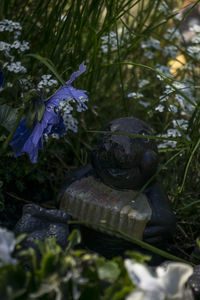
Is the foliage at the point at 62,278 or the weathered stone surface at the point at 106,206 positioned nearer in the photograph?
the foliage at the point at 62,278

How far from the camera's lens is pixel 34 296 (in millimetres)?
770

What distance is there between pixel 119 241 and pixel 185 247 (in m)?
0.34

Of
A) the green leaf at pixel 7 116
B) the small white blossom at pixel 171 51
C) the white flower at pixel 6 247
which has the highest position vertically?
the small white blossom at pixel 171 51

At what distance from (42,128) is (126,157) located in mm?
319

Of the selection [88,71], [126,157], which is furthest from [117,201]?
[88,71]

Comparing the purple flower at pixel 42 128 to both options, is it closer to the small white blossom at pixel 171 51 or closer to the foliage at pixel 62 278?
the foliage at pixel 62 278

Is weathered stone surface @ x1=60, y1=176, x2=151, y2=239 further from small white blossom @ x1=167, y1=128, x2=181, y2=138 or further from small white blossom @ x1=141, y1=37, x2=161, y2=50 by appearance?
small white blossom @ x1=141, y1=37, x2=161, y2=50

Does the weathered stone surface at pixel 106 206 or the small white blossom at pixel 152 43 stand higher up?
the small white blossom at pixel 152 43

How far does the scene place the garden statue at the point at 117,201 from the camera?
4.28 feet

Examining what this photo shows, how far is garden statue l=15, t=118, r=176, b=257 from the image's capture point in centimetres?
131

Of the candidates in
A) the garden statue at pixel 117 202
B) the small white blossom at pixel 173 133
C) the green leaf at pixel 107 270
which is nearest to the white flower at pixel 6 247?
the green leaf at pixel 107 270

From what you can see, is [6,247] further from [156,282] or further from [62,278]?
[156,282]

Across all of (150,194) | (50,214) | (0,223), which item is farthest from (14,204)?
(150,194)

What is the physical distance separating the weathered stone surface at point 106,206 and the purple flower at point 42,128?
29 cm
